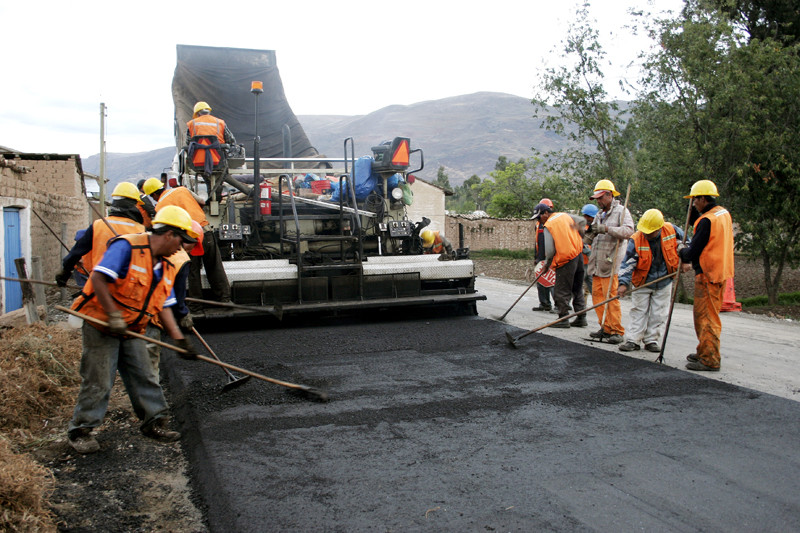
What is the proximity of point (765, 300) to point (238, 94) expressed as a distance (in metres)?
11.4

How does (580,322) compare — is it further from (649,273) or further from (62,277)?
(62,277)

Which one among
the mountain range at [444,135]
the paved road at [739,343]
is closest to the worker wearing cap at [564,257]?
the paved road at [739,343]

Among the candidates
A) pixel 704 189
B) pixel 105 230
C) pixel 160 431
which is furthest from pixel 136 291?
pixel 704 189

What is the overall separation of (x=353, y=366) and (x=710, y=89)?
946cm

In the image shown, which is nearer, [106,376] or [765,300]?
[106,376]

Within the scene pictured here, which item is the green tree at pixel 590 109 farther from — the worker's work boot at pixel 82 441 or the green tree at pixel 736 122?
the worker's work boot at pixel 82 441

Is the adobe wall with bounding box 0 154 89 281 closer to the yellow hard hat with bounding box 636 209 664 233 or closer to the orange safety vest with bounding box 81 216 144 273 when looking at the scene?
the orange safety vest with bounding box 81 216 144 273

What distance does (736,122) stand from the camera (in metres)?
11.5

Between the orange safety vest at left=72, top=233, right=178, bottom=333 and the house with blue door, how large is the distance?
2199mm

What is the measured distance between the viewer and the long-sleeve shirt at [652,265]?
601 cm

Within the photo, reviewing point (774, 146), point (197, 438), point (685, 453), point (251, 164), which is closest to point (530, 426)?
point (685, 453)

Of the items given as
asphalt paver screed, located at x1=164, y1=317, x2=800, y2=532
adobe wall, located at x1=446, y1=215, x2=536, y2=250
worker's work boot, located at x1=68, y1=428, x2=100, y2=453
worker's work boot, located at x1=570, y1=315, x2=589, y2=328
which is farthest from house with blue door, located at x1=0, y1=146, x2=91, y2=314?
adobe wall, located at x1=446, y1=215, x2=536, y2=250

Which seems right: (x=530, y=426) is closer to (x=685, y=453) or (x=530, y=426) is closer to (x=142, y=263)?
(x=685, y=453)

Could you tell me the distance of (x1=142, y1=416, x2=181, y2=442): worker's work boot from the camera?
3.76 m
